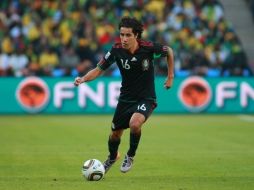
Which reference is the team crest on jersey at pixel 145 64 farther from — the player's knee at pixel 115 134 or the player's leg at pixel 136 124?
the player's knee at pixel 115 134

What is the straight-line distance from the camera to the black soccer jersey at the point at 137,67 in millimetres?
11086

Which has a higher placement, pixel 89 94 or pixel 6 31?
Answer: pixel 6 31

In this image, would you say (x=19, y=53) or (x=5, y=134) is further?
(x=19, y=53)

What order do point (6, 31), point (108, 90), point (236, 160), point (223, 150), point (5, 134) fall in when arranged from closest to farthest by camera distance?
1. point (236, 160)
2. point (223, 150)
3. point (5, 134)
4. point (108, 90)
5. point (6, 31)

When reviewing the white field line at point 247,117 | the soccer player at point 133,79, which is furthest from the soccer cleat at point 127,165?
the white field line at point 247,117

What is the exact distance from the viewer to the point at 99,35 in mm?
28375

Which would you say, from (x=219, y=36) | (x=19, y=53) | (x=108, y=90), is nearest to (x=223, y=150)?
(x=108, y=90)

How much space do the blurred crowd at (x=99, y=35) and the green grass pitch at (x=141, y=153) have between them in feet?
10.4

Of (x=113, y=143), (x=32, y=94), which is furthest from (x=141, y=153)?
(x=32, y=94)

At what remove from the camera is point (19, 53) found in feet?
87.0

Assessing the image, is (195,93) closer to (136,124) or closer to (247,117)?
(247,117)

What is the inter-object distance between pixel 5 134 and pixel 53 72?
26.4ft

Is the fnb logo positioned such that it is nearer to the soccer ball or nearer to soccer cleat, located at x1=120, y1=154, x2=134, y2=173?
soccer cleat, located at x1=120, y1=154, x2=134, y2=173

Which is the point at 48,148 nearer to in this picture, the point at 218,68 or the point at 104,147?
the point at 104,147
